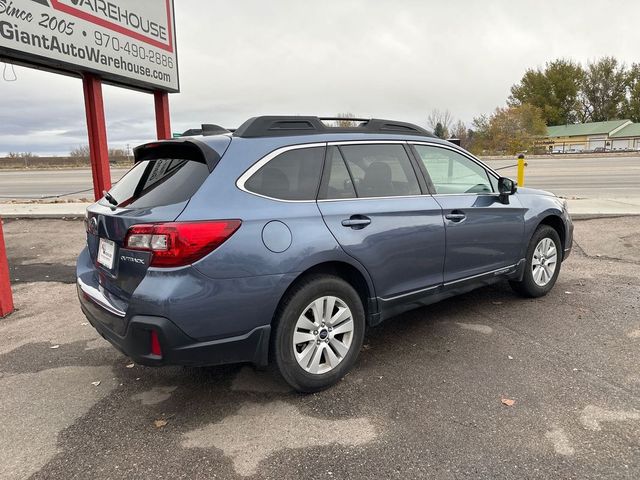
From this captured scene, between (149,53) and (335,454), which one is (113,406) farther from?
(149,53)

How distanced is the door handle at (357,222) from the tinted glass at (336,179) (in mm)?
173

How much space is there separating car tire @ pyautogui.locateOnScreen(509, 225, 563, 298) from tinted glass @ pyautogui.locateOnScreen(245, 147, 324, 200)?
8.64 feet

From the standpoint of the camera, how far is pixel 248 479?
2.44 metres

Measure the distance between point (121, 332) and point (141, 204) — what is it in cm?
78

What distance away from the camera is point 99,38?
584cm

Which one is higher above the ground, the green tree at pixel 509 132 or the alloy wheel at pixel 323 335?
the green tree at pixel 509 132

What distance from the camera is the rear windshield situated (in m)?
2.89

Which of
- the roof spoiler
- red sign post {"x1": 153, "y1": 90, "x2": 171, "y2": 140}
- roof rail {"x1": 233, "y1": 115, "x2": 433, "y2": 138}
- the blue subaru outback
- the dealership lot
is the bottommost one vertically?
the dealership lot

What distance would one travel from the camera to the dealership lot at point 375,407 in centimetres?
255

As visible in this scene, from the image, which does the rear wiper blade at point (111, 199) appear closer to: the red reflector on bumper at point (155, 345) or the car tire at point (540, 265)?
the red reflector on bumper at point (155, 345)

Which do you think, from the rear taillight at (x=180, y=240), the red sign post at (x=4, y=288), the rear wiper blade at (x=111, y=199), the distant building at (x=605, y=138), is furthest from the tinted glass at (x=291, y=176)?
the distant building at (x=605, y=138)

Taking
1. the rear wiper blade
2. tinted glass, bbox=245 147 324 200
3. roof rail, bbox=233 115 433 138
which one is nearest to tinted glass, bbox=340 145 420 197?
roof rail, bbox=233 115 433 138

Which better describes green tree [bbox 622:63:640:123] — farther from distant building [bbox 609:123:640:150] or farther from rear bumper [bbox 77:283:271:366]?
rear bumper [bbox 77:283:271:366]

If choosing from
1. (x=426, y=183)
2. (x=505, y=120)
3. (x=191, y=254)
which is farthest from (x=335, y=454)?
(x=505, y=120)
